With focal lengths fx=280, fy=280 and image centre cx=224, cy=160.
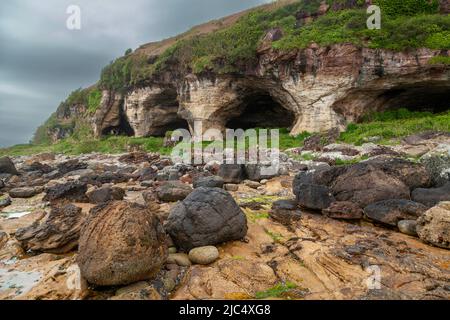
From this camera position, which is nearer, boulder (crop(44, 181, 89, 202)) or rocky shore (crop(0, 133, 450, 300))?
rocky shore (crop(0, 133, 450, 300))

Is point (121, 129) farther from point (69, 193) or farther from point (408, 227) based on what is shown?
point (408, 227)

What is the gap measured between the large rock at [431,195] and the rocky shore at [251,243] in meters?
0.02

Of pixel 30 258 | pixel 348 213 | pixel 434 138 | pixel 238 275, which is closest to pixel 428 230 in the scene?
pixel 348 213

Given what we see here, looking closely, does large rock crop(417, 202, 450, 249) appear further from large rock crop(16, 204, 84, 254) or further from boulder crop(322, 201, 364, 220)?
large rock crop(16, 204, 84, 254)

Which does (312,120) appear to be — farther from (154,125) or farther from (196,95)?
(154,125)

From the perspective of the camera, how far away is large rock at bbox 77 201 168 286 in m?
3.01

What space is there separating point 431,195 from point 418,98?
55.8ft

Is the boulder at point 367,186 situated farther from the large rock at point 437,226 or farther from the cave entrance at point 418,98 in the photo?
the cave entrance at point 418,98

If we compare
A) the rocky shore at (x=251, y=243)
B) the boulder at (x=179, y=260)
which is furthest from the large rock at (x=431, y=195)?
the boulder at (x=179, y=260)

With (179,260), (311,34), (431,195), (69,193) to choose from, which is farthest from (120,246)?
(311,34)

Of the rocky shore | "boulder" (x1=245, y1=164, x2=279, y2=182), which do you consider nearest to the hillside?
"boulder" (x1=245, y1=164, x2=279, y2=182)

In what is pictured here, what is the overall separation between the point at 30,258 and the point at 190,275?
7.82 ft

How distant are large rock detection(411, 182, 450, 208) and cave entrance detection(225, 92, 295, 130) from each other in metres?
19.3

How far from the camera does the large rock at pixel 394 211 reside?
4.54 meters
